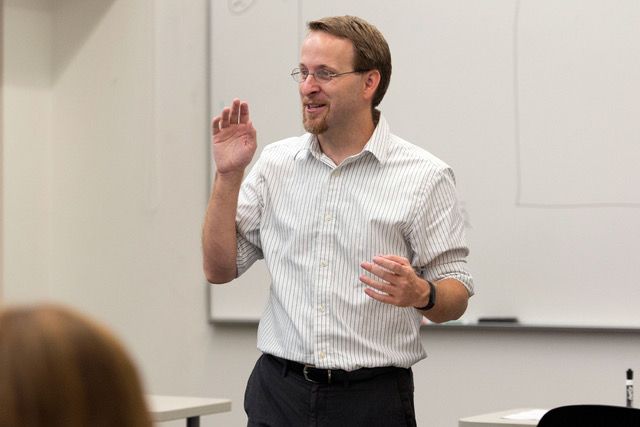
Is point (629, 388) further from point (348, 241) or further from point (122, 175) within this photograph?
Answer: point (122, 175)

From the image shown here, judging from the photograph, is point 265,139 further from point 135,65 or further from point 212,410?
point 212,410

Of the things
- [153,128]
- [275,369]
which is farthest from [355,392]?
[153,128]

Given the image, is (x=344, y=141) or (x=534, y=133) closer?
(x=344, y=141)

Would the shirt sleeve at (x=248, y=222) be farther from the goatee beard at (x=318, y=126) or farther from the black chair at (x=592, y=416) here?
the black chair at (x=592, y=416)

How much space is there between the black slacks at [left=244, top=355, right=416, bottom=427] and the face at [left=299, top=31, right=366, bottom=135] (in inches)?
22.8

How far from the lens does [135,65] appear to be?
412 centimetres

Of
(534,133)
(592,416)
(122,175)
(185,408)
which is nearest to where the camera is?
(592,416)

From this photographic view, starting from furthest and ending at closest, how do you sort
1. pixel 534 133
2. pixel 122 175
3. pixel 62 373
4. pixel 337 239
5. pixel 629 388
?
pixel 122 175 → pixel 534 133 → pixel 629 388 → pixel 337 239 → pixel 62 373

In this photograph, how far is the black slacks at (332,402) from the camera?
6.61 feet

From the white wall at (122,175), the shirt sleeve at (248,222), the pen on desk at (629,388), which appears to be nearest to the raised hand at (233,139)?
the shirt sleeve at (248,222)

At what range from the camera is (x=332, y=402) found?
2.01 meters

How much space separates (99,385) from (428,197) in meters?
1.56

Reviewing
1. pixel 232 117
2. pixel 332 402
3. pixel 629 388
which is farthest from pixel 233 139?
pixel 629 388

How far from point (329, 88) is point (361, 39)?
6.2 inches
